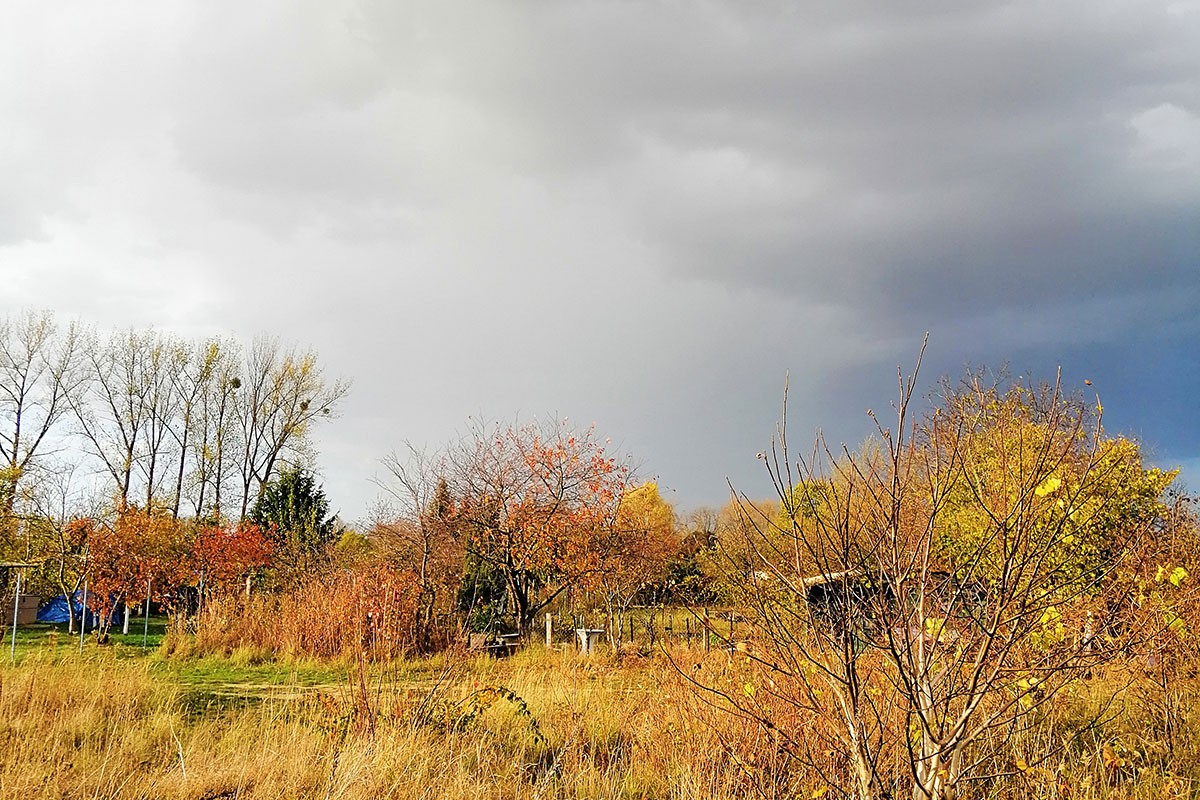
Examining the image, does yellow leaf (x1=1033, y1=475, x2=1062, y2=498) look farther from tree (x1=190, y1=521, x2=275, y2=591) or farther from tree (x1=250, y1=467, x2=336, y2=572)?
tree (x1=250, y1=467, x2=336, y2=572)

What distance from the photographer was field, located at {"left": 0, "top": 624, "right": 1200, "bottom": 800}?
5.07 meters

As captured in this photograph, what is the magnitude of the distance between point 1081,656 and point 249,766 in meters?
4.65

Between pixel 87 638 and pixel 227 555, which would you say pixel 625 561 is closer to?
pixel 87 638

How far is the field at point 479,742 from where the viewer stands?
16.6ft

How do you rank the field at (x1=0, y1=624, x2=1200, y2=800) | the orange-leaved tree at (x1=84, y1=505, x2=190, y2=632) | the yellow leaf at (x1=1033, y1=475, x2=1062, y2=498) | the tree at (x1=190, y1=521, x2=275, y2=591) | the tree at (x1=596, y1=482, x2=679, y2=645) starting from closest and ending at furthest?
the yellow leaf at (x1=1033, y1=475, x2=1062, y2=498)
the field at (x1=0, y1=624, x2=1200, y2=800)
the tree at (x1=596, y1=482, x2=679, y2=645)
the orange-leaved tree at (x1=84, y1=505, x2=190, y2=632)
the tree at (x1=190, y1=521, x2=275, y2=591)

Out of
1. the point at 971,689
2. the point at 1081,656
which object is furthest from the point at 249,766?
the point at 1081,656

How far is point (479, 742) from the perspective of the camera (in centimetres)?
628

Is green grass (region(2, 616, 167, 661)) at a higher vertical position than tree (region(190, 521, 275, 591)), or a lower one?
lower

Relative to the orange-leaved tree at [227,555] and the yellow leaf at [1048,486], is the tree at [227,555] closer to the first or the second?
the orange-leaved tree at [227,555]

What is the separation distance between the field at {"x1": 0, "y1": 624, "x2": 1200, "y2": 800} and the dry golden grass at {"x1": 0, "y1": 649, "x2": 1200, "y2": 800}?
0.05ft

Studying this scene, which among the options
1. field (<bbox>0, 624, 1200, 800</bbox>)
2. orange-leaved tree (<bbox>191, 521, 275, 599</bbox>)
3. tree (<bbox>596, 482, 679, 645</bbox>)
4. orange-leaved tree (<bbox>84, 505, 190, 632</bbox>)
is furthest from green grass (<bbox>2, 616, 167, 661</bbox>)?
tree (<bbox>596, 482, 679, 645</bbox>)

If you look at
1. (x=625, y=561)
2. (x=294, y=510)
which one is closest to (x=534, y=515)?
(x=625, y=561)

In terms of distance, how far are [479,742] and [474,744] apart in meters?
0.06

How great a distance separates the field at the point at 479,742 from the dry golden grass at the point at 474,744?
0.02m
